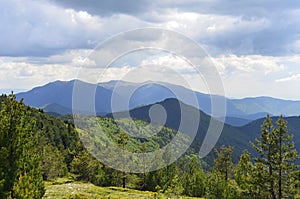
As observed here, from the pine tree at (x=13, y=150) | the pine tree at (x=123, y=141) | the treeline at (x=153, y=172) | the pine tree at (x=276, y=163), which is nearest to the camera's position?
the pine tree at (x=13, y=150)

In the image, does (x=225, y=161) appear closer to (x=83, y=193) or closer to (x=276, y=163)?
(x=276, y=163)

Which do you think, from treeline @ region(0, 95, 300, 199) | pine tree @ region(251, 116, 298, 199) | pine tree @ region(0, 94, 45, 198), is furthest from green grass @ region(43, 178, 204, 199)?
pine tree @ region(0, 94, 45, 198)

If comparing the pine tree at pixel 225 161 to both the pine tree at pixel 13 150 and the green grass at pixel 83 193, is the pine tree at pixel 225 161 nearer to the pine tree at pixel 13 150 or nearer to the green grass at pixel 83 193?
the green grass at pixel 83 193

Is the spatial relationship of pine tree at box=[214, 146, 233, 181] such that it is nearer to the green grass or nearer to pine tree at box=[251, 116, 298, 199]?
the green grass

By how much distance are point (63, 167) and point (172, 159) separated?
46.1 metres

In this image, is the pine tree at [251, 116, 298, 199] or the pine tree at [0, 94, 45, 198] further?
the pine tree at [251, 116, 298, 199]

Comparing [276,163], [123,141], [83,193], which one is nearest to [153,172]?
[123,141]

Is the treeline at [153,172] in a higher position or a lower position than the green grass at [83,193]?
higher

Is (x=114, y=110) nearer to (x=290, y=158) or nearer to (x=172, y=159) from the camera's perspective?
(x=290, y=158)

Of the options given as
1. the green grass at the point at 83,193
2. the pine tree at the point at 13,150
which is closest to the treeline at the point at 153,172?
the pine tree at the point at 13,150

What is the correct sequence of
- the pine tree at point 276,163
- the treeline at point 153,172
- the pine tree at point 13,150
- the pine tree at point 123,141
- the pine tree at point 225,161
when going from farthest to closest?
the pine tree at point 225,161, the pine tree at point 123,141, the pine tree at point 276,163, the treeline at point 153,172, the pine tree at point 13,150

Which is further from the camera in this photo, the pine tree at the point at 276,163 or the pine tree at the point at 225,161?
the pine tree at the point at 225,161

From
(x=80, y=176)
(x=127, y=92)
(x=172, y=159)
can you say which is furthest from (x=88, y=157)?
(x=127, y=92)

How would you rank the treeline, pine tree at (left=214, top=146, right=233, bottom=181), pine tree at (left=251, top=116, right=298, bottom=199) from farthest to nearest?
pine tree at (left=214, top=146, right=233, bottom=181) → pine tree at (left=251, top=116, right=298, bottom=199) → the treeline
